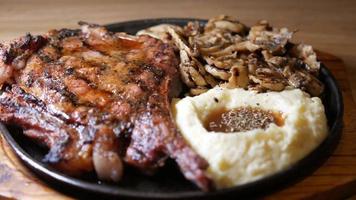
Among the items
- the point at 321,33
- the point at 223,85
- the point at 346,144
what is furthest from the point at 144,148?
the point at 321,33

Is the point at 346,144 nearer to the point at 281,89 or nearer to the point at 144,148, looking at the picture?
the point at 281,89

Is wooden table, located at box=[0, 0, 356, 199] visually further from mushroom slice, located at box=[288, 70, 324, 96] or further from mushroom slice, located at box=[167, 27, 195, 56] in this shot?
mushroom slice, located at box=[167, 27, 195, 56]

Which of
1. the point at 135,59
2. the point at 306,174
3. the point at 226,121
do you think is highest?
the point at 135,59

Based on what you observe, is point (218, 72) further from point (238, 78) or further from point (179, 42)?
point (179, 42)

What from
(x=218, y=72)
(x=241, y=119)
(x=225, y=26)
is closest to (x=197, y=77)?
(x=218, y=72)

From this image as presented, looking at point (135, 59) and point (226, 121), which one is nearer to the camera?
point (226, 121)

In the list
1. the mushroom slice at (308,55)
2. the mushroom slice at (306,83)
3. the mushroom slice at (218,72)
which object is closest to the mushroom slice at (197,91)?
the mushroom slice at (218,72)

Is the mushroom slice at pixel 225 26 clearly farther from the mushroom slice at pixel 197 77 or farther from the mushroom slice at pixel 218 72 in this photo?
the mushroom slice at pixel 197 77
